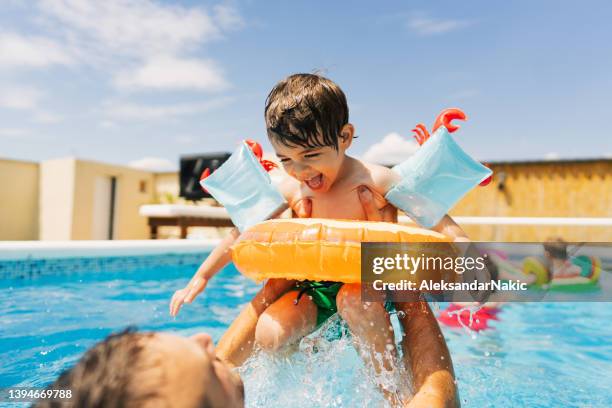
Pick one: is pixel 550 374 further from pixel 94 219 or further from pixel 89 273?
pixel 94 219

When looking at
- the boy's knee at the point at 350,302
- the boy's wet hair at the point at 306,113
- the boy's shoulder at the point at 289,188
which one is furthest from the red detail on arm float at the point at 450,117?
the boy's knee at the point at 350,302

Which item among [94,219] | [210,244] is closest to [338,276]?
[210,244]

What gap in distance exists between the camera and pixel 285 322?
84.8 inches

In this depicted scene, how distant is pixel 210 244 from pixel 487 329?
4.19 meters

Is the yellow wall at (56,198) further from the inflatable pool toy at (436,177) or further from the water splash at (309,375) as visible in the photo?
the inflatable pool toy at (436,177)

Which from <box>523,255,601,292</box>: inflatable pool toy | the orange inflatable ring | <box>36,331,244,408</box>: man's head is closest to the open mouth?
the orange inflatable ring

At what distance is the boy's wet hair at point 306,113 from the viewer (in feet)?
6.97

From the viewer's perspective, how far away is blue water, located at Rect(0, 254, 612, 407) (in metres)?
2.38

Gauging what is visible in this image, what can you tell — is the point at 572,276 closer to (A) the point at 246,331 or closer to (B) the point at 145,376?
(A) the point at 246,331

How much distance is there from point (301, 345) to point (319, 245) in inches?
28.7

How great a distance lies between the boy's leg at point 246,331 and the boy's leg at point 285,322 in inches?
4.8

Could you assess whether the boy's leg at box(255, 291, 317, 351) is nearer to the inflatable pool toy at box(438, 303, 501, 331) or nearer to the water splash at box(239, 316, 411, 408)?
the water splash at box(239, 316, 411, 408)

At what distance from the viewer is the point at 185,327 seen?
425 centimetres

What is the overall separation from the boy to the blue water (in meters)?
0.21
